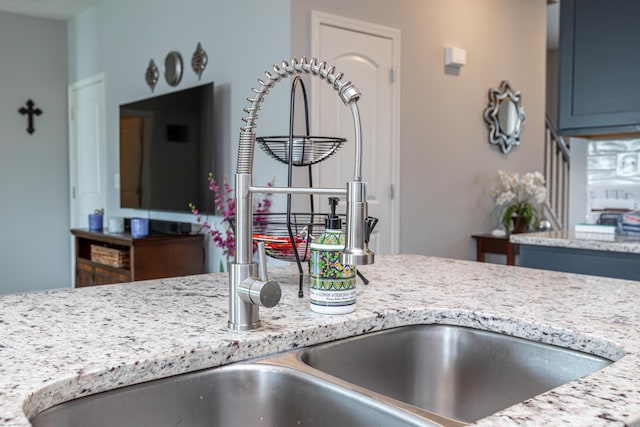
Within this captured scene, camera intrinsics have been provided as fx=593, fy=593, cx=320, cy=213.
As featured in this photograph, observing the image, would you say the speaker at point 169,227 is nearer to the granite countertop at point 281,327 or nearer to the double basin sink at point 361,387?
the granite countertop at point 281,327

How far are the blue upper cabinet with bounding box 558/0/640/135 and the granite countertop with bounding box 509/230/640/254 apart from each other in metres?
0.51

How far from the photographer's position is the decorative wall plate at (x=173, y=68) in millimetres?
4309

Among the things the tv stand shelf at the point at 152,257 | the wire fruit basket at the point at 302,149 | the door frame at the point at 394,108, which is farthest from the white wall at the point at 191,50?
the wire fruit basket at the point at 302,149

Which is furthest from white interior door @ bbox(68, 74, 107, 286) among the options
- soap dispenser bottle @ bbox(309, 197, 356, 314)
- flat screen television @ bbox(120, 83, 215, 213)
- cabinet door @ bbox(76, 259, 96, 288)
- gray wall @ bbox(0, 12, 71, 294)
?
soap dispenser bottle @ bbox(309, 197, 356, 314)

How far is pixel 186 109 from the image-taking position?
401 cm

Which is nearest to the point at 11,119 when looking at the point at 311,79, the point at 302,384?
the point at 311,79

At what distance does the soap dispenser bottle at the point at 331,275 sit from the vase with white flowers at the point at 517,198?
12.0 feet

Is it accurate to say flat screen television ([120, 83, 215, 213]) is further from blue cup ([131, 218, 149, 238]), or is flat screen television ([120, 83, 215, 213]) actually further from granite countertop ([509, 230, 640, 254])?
granite countertop ([509, 230, 640, 254])

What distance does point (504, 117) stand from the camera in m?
4.71

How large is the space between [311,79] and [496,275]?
2.20 metres

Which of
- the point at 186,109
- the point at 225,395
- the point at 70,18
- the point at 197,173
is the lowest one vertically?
the point at 225,395

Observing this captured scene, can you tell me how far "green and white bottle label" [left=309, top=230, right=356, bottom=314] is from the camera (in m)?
1.04

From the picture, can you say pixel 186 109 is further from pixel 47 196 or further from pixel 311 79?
pixel 47 196

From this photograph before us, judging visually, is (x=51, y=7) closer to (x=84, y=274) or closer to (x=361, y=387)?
(x=84, y=274)
